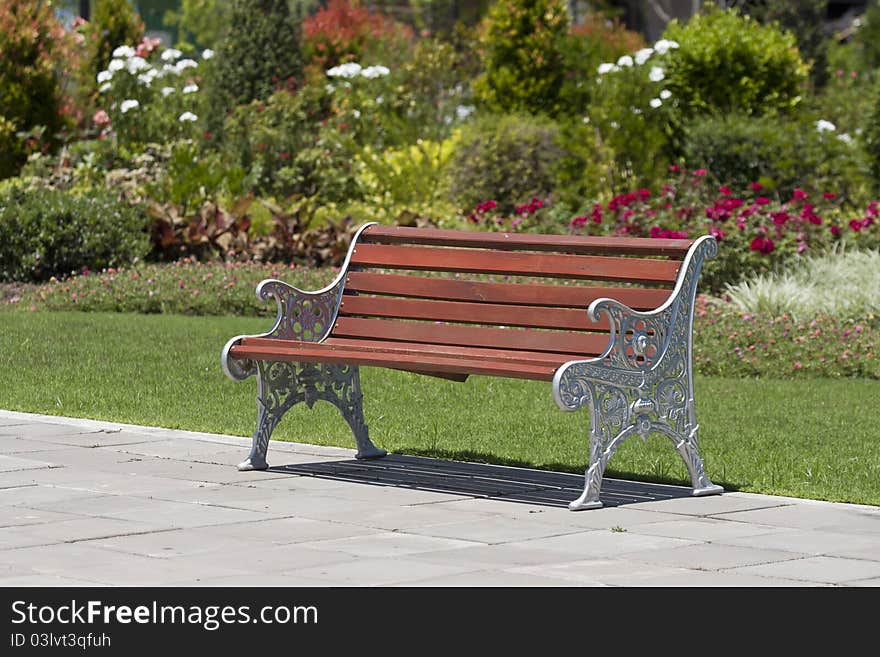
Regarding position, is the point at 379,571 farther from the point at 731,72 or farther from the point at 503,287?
the point at 731,72

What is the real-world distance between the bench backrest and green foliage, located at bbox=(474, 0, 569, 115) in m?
13.9

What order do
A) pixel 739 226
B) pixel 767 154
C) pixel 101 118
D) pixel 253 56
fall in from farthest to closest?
pixel 253 56, pixel 101 118, pixel 767 154, pixel 739 226

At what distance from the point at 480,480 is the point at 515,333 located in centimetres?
66

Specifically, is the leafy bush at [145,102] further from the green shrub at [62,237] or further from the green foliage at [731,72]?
the green foliage at [731,72]

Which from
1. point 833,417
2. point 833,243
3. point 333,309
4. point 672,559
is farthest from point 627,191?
point 672,559

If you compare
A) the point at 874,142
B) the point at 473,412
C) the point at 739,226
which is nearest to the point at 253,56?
the point at 874,142

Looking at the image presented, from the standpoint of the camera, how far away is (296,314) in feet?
24.6

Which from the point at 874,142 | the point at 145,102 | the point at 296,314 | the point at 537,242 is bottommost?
the point at 296,314

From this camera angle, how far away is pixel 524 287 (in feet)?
23.2

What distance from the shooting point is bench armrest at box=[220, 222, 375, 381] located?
23.8 feet

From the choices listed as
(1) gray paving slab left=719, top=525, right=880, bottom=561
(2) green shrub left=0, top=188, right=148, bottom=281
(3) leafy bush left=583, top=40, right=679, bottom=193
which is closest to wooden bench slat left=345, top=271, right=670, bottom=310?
(1) gray paving slab left=719, top=525, right=880, bottom=561
